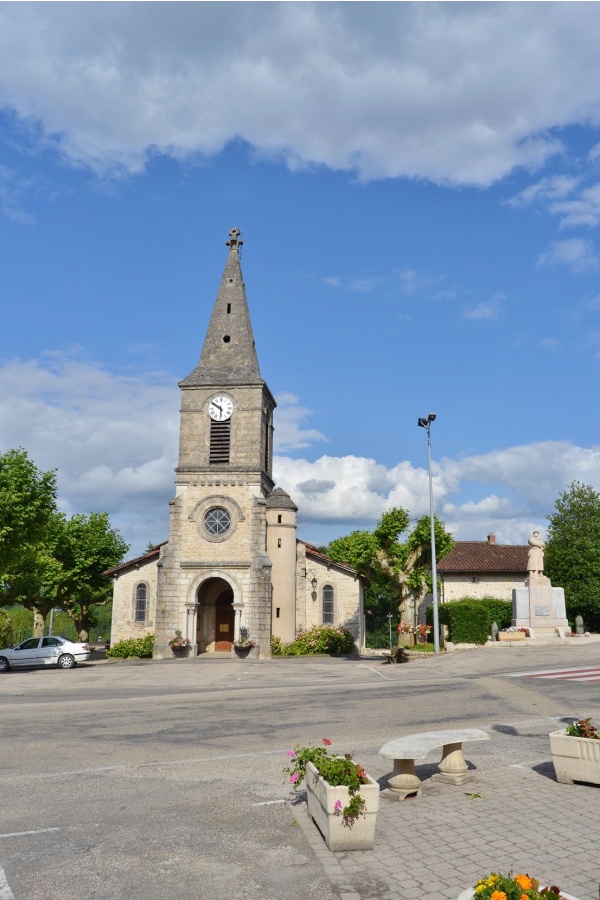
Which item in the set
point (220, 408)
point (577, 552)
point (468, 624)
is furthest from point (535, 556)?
point (220, 408)

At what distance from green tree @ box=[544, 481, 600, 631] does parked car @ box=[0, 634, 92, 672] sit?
90.1 feet

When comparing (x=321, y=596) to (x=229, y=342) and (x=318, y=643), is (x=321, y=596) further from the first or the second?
(x=229, y=342)

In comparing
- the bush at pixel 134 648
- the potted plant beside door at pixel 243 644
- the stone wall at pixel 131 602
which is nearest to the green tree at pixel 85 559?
the stone wall at pixel 131 602

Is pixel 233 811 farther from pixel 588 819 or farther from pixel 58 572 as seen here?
pixel 58 572

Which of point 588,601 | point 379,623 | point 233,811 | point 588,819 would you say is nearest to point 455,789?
point 588,819

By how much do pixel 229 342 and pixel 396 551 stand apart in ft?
51.6

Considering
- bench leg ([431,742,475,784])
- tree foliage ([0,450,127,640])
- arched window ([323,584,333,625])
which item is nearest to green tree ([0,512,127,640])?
tree foliage ([0,450,127,640])

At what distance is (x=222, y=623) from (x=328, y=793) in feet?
106

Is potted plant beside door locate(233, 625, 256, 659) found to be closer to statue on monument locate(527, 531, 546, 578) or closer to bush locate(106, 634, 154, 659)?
bush locate(106, 634, 154, 659)

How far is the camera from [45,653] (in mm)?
28141

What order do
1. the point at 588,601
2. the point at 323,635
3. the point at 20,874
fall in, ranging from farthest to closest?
the point at 588,601 → the point at 323,635 → the point at 20,874

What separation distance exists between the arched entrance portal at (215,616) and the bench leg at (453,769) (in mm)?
28670

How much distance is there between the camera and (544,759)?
9430mm

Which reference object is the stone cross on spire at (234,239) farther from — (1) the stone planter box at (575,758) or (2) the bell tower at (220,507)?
(1) the stone planter box at (575,758)
